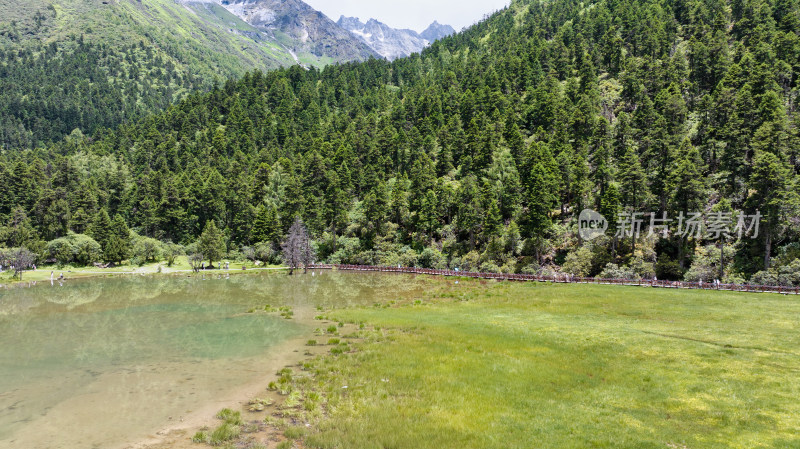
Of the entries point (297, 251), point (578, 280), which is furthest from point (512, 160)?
point (297, 251)

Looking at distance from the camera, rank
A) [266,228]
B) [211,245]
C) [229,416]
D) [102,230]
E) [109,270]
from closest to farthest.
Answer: [229,416]
[109,270]
[211,245]
[102,230]
[266,228]

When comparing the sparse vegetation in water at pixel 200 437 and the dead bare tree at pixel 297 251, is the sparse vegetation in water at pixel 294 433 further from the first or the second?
the dead bare tree at pixel 297 251

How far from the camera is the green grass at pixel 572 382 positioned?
16.2 metres

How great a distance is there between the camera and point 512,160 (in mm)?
103375

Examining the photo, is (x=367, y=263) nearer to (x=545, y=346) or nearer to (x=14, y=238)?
(x=545, y=346)

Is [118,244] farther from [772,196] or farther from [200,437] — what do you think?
[772,196]

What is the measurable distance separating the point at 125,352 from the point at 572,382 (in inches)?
1157

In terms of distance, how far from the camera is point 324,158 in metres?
130

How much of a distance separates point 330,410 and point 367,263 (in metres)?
79.9

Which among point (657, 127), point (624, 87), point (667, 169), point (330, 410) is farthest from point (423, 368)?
point (624, 87)

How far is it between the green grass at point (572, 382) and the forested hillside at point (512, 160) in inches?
1289

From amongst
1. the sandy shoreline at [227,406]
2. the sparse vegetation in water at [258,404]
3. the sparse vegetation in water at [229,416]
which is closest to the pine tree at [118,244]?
the sandy shoreline at [227,406]

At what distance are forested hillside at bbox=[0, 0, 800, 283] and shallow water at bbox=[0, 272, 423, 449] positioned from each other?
40.8m

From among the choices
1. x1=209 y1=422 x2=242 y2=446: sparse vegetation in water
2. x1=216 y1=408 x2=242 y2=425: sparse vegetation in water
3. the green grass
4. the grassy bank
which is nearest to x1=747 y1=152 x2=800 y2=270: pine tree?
the green grass
